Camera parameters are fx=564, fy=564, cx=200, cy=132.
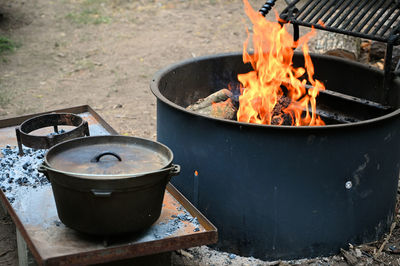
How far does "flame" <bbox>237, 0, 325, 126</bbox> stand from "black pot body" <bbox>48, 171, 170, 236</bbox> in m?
1.28

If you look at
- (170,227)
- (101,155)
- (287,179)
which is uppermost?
(101,155)

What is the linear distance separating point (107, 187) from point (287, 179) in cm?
111

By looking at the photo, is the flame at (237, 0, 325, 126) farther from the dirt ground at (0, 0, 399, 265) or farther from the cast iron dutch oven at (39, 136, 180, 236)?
the dirt ground at (0, 0, 399, 265)

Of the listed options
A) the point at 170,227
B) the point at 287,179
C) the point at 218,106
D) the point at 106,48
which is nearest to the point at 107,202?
the point at 170,227

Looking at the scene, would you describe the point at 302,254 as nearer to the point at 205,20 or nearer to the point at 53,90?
the point at 53,90

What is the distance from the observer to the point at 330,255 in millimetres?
3393

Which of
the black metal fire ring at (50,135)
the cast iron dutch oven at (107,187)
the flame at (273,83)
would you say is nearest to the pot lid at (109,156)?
the cast iron dutch oven at (107,187)

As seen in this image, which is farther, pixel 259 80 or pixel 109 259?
pixel 259 80

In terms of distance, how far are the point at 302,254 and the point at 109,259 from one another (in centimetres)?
126

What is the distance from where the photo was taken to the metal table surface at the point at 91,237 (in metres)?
2.59

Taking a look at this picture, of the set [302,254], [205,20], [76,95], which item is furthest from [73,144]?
[205,20]

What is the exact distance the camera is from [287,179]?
3.13m

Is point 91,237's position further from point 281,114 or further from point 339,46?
point 339,46

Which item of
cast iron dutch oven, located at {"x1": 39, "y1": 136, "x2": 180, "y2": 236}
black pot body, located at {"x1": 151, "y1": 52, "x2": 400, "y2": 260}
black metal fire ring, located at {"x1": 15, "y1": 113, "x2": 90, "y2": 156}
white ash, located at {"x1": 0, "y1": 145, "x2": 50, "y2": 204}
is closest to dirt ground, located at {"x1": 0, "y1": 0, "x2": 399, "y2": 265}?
white ash, located at {"x1": 0, "y1": 145, "x2": 50, "y2": 204}
